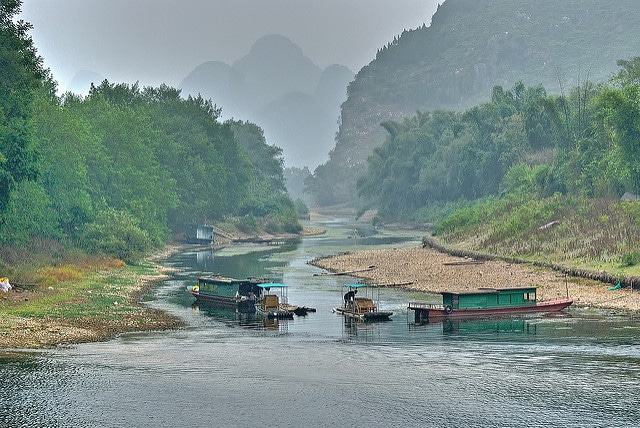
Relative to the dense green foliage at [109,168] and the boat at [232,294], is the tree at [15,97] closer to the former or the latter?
the dense green foliage at [109,168]

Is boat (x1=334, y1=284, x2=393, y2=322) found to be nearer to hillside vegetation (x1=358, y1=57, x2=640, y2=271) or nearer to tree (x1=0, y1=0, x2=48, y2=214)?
hillside vegetation (x1=358, y1=57, x2=640, y2=271)

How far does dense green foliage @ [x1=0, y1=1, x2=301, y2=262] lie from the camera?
242 ft

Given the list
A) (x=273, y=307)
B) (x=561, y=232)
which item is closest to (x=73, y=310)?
(x=273, y=307)

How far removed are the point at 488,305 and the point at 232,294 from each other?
2116 centimetres

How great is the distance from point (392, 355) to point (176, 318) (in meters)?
20.6

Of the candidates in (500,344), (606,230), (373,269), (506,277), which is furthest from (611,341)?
(373,269)

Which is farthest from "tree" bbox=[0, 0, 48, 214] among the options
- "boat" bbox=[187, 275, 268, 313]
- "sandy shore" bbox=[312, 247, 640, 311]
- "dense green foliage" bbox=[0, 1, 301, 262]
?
"sandy shore" bbox=[312, 247, 640, 311]

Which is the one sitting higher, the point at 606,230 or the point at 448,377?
the point at 606,230

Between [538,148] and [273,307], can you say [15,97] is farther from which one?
[538,148]

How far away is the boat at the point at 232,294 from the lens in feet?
225

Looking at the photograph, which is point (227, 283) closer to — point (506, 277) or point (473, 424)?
point (506, 277)

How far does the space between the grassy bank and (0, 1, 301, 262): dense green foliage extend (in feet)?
25.0

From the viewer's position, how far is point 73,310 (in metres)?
60.9

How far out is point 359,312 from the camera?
60938 millimetres
